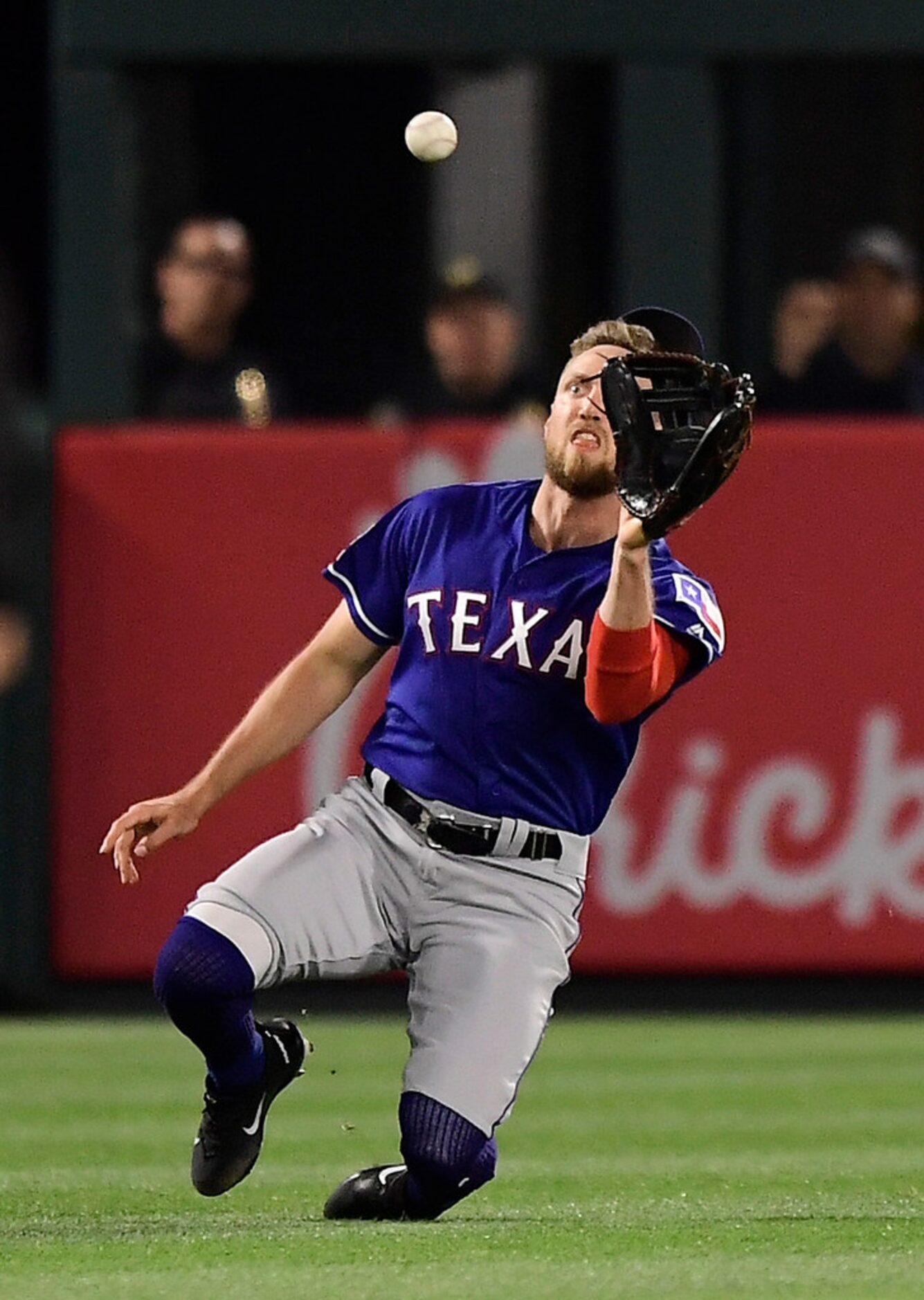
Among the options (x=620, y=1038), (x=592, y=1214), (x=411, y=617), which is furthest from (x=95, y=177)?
(x=592, y=1214)

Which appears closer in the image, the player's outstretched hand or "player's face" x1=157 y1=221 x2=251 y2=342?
the player's outstretched hand

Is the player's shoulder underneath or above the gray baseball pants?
above

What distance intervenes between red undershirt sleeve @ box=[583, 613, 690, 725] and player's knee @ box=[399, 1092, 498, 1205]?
81 cm

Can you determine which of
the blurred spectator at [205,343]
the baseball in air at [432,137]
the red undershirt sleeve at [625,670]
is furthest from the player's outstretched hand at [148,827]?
the blurred spectator at [205,343]

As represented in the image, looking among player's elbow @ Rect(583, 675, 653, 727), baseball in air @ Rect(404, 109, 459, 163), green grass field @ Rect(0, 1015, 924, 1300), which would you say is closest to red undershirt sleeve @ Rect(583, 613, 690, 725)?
player's elbow @ Rect(583, 675, 653, 727)

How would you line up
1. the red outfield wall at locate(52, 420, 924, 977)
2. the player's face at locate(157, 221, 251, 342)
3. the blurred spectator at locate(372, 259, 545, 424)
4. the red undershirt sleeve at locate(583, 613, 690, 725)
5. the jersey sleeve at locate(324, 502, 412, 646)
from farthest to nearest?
the blurred spectator at locate(372, 259, 545, 424) → the player's face at locate(157, 221, 251, 342) → the red outfield wall at locate(52, 420, 924, 977) → the jersey sleeve at locate(324, 502, 412, 646) → the red undershirt sleeve at locate(583, 613, 690, 725)

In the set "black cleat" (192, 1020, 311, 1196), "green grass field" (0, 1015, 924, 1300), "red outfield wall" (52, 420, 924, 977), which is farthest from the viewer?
"red outfield wall" (52, 420, 924, 977)

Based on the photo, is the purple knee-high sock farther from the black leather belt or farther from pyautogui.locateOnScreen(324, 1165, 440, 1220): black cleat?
the black leather belt

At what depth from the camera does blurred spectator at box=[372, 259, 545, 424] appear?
10.4 metres

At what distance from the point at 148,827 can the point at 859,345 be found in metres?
5.67

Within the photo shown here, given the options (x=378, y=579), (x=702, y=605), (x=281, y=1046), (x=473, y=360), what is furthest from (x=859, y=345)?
(x=281, y=1046)

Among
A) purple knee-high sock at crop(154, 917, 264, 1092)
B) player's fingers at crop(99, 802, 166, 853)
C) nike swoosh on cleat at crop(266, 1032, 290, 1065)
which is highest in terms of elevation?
player's fingers at crop(99, 802, 166, 853)

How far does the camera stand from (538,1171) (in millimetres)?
6414

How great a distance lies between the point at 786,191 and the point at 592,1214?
1000 cm
